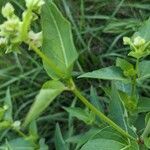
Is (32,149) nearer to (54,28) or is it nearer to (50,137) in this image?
(50,137)

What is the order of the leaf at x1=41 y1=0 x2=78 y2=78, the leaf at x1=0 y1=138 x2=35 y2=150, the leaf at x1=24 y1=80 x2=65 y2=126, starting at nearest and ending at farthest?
the leaf at x1=24 y1=80 x2=65 y2=126 < the leaf at x1=41 y1=0 x2=78 y2=78 < the leaf at x1=0 y1=138 x2=35 y2=150

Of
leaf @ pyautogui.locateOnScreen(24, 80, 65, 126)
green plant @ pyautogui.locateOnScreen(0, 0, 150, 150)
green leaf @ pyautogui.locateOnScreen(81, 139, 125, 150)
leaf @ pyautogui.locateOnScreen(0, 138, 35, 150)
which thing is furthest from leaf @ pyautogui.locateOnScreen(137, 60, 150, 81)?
leaf @ pyautogui.locateOnScreen(0, 138, 35, 150)

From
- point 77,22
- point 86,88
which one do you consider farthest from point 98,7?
point 86,88

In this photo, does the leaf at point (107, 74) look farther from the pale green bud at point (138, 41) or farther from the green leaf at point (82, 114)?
the green leaf at point (82, 114)

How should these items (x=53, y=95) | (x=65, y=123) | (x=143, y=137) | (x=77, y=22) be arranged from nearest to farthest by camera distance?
(x=53, y=95) < (x=143, y=137) < (x=65, y=123) < (x=77, y=22)

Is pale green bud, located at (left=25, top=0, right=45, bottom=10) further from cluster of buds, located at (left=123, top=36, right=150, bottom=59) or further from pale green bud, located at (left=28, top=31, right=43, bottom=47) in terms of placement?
cluster of buds, located at (left=123, top=36, right=150, bottom=59)
